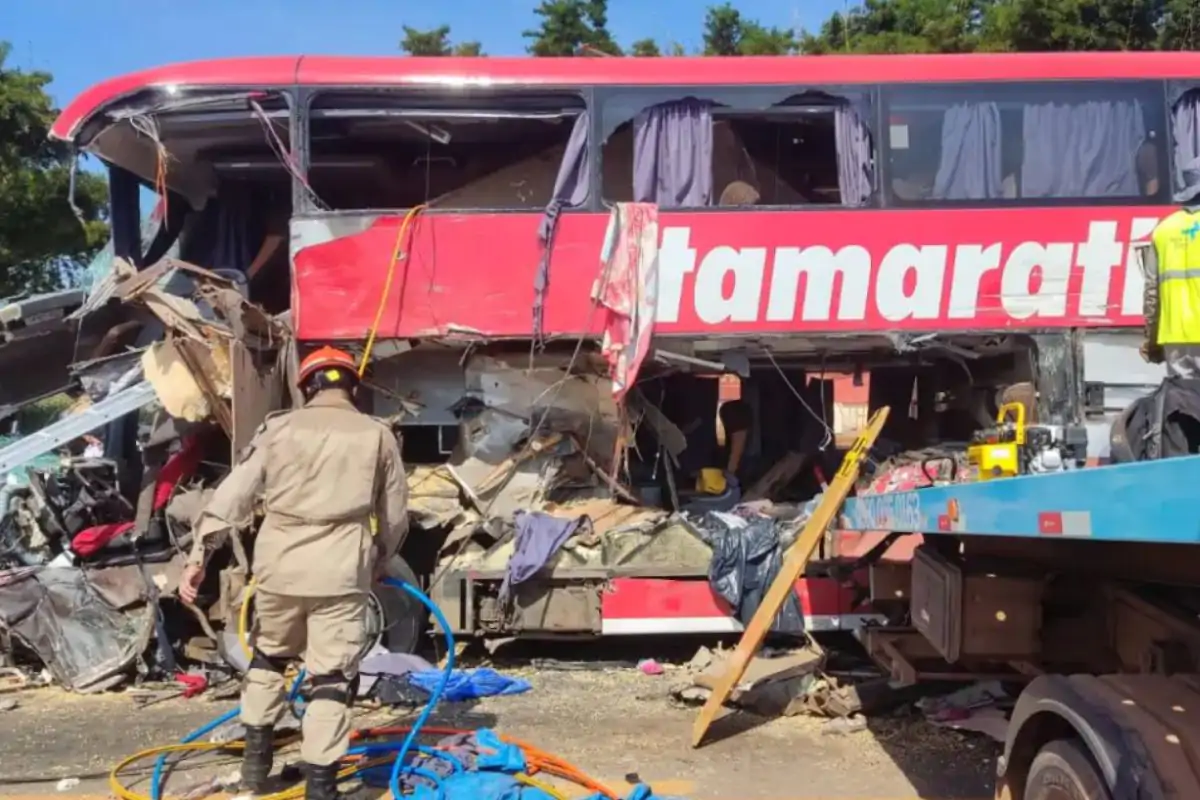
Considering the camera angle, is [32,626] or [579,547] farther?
[579,547]

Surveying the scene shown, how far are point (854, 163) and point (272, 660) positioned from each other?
15.7ft

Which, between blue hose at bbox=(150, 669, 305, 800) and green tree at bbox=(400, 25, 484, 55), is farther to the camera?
green tree at bbox=(400, 25, 484, 55)

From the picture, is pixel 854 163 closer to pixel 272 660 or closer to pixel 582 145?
pixel 582 145

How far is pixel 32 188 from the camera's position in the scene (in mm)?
19234

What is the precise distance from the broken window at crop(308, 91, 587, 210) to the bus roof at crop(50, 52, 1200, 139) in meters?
0.14

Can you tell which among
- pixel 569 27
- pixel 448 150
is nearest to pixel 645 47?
pixel 569 27

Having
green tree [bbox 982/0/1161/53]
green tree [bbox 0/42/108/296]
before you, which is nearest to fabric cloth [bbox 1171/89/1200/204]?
green tree [bbox 982/0/1161/53]

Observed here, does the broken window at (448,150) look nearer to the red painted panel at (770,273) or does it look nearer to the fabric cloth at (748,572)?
the red painted panel at (770,273)

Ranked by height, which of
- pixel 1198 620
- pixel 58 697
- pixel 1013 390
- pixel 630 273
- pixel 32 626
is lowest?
pixel 58 697

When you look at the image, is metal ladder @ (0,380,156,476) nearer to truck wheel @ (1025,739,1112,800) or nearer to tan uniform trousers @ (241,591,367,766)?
tan uniform trousers @ (241,591,367,766)

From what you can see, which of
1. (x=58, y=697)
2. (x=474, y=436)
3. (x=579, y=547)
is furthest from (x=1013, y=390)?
(x=58, y=697)

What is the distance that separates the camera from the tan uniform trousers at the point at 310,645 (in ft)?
13.6

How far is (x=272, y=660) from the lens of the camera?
4344mm

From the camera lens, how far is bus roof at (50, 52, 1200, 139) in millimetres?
6723
